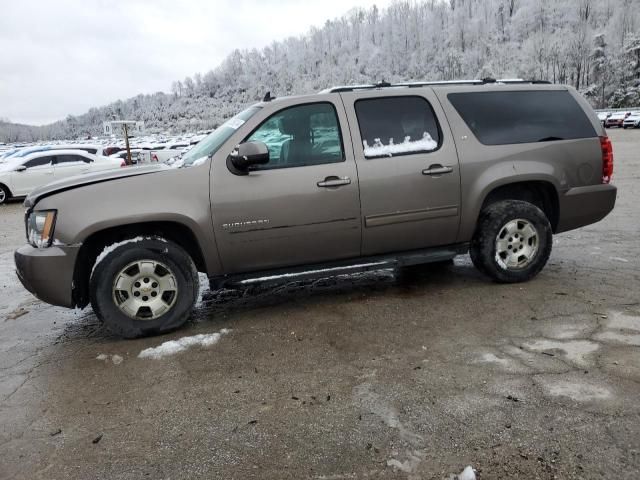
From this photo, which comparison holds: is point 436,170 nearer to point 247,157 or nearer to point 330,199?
point 330,199

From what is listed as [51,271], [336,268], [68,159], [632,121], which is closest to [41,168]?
[68,159]

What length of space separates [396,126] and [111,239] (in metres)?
2.56

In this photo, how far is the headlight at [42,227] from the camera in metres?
3.95

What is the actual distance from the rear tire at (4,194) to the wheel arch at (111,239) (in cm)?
1326

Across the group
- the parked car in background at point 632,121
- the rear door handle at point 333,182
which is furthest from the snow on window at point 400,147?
the parked car in background at point 632,121

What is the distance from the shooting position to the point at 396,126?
4.64m

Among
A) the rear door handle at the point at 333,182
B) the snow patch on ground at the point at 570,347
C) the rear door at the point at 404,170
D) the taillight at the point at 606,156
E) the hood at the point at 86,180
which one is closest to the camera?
the snow patch on ground at the point at 570,347

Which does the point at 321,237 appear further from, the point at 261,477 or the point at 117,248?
the point at 261,477

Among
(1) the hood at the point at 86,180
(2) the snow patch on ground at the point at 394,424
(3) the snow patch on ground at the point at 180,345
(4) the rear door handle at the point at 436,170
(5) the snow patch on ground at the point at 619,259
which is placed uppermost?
(1) the hood at the point at 86,180

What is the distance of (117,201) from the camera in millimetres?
3988

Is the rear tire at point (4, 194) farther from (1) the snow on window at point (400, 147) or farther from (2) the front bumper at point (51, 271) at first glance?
(1) the snow on window at point (400, 147)

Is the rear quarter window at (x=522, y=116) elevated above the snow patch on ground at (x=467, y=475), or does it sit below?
above

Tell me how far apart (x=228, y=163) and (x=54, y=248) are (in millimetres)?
1438

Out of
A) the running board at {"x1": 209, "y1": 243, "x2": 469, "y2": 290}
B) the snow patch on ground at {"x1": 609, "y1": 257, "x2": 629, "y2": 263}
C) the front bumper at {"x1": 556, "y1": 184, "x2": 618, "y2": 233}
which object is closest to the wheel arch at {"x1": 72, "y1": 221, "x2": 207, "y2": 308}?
the running board at {"x1": 209, "y1": 243, "x2": 469, "y2": 290}
